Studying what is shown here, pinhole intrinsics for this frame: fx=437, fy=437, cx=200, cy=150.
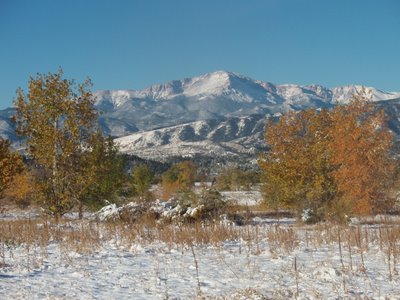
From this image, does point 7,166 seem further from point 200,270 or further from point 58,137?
point 200,270

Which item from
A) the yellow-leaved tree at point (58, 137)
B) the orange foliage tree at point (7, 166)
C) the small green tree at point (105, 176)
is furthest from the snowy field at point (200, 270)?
the orange foliage tree at point (7, 166)

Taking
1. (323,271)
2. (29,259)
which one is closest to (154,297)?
(323,271)

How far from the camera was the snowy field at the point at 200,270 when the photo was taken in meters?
6.84

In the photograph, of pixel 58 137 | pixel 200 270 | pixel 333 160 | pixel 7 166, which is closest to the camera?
pixel 200 270

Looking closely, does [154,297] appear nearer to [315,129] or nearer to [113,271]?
[113,271]

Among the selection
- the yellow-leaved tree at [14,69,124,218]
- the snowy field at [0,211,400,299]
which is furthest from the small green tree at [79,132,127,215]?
the snowy field at [0,211,400,299]

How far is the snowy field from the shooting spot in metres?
6.84

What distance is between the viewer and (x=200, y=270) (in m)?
8.53

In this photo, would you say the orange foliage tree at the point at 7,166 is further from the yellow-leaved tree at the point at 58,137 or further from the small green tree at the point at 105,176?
the yellow-leaved tree at the point at 58,137

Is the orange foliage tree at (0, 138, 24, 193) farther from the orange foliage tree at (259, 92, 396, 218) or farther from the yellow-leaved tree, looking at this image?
the orange foliage tree at (259, 92, 396, 218)

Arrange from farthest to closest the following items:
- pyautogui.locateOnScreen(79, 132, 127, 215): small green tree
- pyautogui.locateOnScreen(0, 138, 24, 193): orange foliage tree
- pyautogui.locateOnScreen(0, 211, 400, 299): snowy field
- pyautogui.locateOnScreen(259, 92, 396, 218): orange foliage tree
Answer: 1. pyautogui.locateOnScreen(0, 138, 24, 193): orange foliage tree
2. pyautogui.locateOnScreen(79, 132, 127, 215): small green tree
3. pyautogui.locateOnScreen(259, 92, 396, 218): orange foliage tree
4. pyautogui.locateOnScreen(0, 211, 400, 299): snowy field

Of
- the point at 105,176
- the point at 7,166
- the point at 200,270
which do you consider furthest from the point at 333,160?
the point at 7,166

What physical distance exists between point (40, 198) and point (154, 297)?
16798mm

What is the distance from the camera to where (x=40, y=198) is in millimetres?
21859
